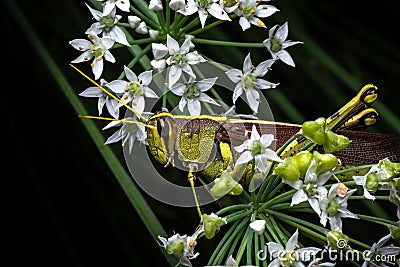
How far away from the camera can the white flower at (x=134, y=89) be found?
216 centimetres

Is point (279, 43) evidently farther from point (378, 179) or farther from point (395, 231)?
point (395, 231)

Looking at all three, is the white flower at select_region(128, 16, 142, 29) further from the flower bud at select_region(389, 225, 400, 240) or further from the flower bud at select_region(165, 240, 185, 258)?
the flower bud at select_region(389, 225, 400, 240)

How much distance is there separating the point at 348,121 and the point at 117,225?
4.66ft

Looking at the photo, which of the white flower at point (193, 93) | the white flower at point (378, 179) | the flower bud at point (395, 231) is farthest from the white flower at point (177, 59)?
the flower bud at point (395, 231)

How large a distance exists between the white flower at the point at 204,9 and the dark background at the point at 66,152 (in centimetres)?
106

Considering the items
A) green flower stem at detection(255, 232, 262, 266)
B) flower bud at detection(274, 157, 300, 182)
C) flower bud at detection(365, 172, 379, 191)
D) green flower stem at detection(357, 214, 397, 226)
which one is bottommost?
green flower stem at detection(357, 214, 397, 226)

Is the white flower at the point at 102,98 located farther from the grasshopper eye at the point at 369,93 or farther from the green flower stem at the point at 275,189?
the grasshopper eye at the point at 369,93

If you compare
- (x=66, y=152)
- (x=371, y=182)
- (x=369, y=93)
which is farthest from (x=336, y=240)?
(x=66, y=152)

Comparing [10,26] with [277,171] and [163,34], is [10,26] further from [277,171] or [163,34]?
[277,171]

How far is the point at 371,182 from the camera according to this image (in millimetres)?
1864

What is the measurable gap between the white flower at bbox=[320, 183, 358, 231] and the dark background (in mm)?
1251

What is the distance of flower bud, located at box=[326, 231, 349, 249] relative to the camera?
5.86ft

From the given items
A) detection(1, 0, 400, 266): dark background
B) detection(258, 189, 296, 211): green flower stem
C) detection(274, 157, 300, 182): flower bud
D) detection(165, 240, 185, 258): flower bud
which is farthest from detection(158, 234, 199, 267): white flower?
detection(1, 0, 400, 266): dark background

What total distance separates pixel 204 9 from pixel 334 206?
2.58 feet
